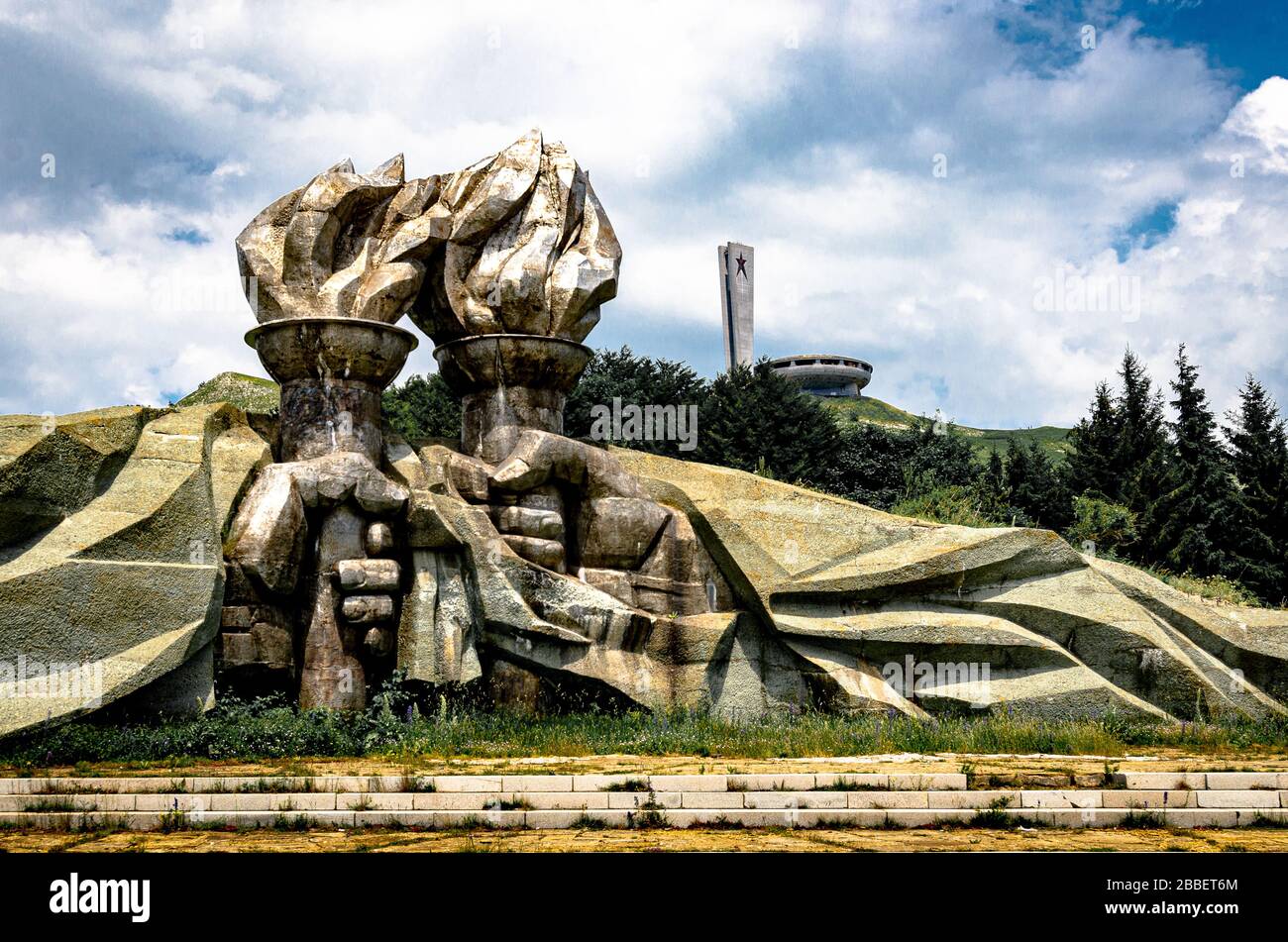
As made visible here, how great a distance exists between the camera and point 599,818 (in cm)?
663

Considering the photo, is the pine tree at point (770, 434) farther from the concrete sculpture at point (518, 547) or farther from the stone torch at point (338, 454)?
the stone torch at point (338, 454)

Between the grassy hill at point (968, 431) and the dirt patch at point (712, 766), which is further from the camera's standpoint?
the grassy hill at point (968, 431)

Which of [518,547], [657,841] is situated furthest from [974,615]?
[657,841]

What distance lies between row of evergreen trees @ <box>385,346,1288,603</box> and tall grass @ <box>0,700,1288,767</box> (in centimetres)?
854

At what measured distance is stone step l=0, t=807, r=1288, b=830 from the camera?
6.54m

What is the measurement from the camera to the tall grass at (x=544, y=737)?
8797mm

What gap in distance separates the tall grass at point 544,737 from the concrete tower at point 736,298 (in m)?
35.5

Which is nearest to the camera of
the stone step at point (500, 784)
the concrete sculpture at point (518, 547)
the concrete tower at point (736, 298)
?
the stone step at point (500, 784)

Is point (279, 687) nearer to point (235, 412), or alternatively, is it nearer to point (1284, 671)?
point (235, 412)

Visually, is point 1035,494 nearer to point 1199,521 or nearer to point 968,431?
point 1199,521

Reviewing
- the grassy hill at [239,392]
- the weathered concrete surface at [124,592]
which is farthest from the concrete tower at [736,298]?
the weathered concrete surface at [124,592]

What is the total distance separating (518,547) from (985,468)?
51.4 feet

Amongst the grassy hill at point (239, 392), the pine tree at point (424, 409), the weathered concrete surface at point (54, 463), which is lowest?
the weathered concrete surface at point (54, 463)
